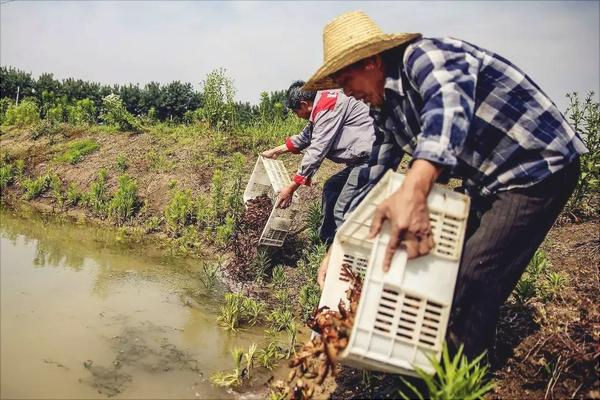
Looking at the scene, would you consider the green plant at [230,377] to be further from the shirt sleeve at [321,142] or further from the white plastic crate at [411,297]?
the shirt sleeve at [321,142]

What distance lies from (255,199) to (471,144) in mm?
3353

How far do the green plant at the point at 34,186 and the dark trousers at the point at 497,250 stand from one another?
734 cm

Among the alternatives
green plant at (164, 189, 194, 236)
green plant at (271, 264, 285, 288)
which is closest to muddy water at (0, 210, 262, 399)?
green plant at (271, 264, 285, 288)

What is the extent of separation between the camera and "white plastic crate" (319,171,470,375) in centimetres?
162

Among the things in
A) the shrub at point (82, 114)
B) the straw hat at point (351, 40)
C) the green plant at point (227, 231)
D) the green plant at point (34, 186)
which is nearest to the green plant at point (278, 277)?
the green plant at point (227, 231)

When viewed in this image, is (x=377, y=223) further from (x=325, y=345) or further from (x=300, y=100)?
(x=300, y=100)

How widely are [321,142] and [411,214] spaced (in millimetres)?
2406

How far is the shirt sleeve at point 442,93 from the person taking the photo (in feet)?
5.19

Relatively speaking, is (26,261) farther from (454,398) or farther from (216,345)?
(454,398)

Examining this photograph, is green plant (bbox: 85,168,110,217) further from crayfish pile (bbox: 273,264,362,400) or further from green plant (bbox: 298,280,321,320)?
crayfish pile (bbox: 273,264,362,400)

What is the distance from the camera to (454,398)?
5.74ft

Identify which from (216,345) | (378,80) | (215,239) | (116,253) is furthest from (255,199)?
(378,80)

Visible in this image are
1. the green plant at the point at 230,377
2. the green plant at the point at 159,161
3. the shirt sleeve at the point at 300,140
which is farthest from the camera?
the green plant at the point at 159,161

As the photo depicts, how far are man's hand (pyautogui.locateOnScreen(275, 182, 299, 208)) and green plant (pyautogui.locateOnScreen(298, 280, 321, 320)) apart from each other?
2.39ft
